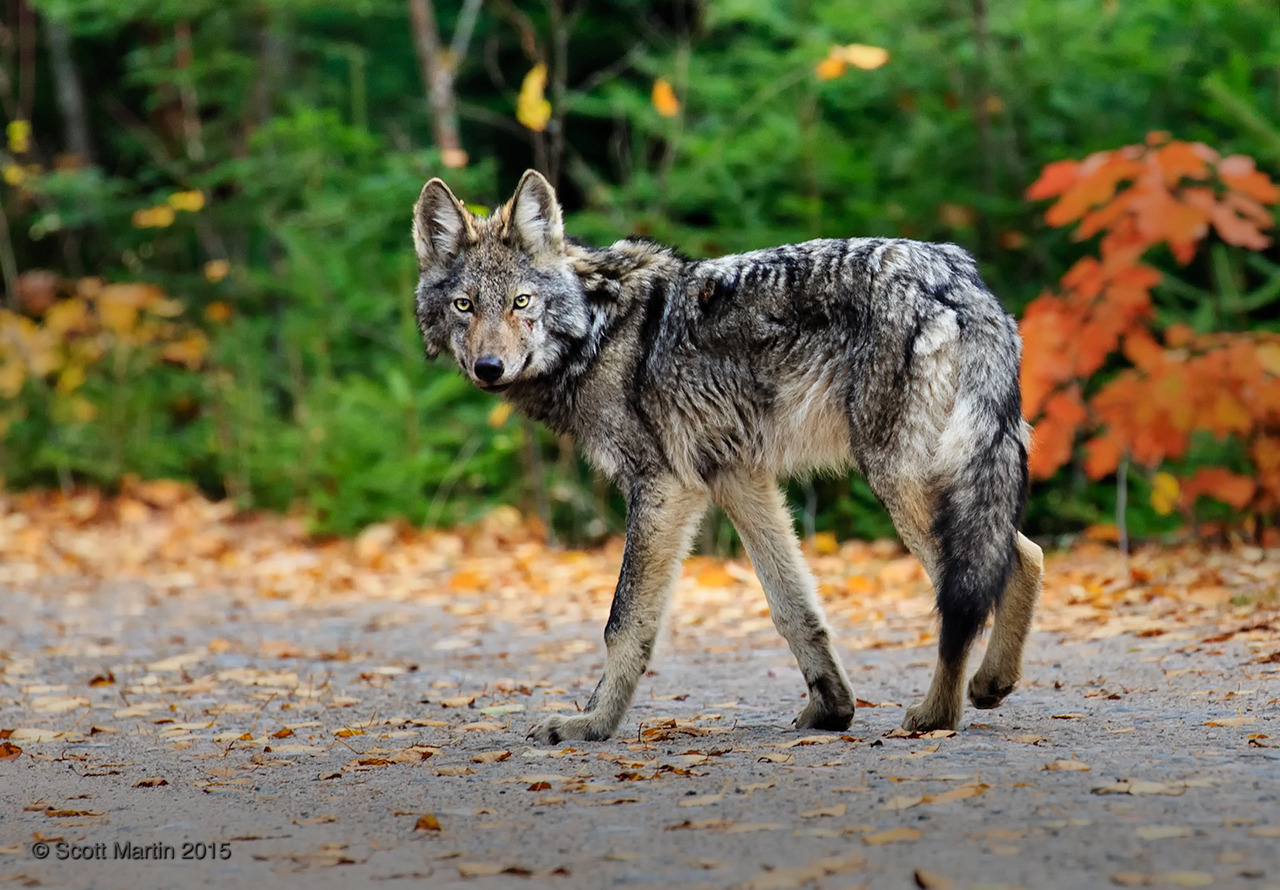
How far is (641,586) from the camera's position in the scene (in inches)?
195

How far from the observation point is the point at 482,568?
1013cm

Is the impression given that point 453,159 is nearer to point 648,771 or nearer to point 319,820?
point 648,771

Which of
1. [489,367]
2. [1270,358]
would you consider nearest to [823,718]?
[489,367]

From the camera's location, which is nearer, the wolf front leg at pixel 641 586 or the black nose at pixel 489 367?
the wolf front leg at pixel 641 586

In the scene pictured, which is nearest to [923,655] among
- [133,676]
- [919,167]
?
[133,676]

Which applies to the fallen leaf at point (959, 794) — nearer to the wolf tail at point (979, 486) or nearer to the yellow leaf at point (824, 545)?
the wolf tail at point (979, 486)

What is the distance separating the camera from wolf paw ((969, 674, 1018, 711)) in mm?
4852

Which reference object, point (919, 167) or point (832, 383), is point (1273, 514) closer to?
point (919, 167)

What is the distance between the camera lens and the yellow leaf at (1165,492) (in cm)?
803

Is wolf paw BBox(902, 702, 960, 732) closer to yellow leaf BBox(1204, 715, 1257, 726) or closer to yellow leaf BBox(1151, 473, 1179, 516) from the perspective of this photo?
yellow leaf BBox(1204, 715, 1257, 726)

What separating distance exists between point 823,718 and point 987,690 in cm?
62

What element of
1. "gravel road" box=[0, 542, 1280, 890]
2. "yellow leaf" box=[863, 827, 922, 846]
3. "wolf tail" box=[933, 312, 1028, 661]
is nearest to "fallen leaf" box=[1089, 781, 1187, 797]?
"gravel road" box=[0, 542, 1280, 890]

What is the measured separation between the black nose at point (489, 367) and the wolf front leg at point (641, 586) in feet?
2.36

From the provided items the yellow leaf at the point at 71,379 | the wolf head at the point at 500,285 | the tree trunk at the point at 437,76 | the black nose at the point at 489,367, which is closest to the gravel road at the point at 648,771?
the black nose at the point at 489,367
